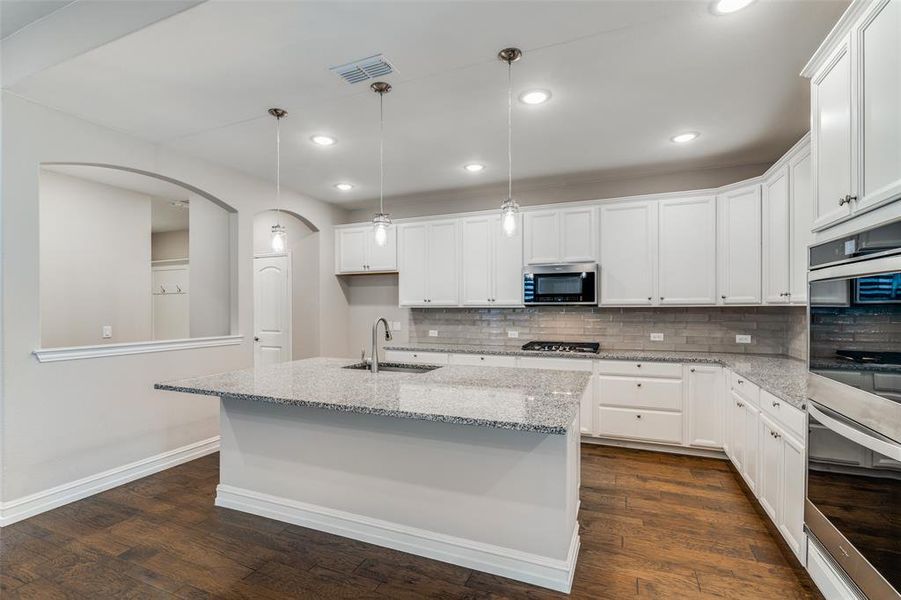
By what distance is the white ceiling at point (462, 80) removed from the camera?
77.7 inches

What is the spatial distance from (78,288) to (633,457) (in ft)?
18.9

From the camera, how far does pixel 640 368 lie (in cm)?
382

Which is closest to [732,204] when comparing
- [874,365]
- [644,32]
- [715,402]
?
[715,402]

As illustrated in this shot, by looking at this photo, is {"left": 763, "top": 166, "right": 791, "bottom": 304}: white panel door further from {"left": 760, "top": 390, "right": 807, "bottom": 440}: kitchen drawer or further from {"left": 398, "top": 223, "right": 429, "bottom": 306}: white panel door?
{"left": 398, "top": 223, "right": 429, "bottom": 306}: white panel door

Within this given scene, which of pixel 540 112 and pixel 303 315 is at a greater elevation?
pixel 540 112

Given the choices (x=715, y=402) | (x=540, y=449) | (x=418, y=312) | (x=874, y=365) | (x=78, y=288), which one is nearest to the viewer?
(x=874, y=365)

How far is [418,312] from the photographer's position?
17.6ft

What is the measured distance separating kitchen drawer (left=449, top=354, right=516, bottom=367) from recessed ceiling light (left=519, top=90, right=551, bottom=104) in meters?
2.39

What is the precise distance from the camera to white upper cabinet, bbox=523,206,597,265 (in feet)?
13.9

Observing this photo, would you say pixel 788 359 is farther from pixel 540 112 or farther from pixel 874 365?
pixel 540 112

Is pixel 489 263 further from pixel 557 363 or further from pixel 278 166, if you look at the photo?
pixel 278 166

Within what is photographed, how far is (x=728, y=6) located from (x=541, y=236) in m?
2.64

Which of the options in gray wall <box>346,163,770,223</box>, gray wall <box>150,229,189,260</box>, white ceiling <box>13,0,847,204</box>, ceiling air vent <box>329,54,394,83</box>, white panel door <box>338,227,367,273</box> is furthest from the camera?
gray wall <box>150,229,189,260</box>

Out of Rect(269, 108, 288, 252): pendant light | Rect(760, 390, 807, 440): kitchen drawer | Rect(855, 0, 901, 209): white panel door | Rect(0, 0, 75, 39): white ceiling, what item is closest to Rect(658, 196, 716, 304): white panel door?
Rect(760, 390, 807, 440): kitchen drawer
